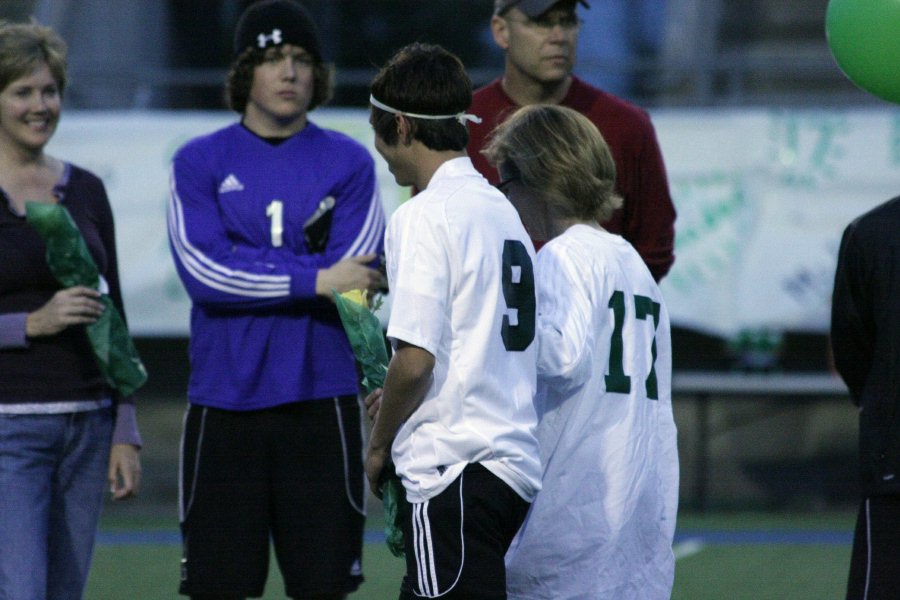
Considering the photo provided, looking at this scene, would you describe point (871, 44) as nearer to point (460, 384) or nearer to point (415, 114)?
point (415, 114)

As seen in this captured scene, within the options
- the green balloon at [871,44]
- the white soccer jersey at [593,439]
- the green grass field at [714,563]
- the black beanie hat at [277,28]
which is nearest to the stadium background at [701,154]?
the green grass field at [714,563]

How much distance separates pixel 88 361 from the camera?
4340mm

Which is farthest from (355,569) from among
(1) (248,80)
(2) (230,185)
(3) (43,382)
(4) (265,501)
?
(1) (248,80)

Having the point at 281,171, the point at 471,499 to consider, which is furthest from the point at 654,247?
the point at 471,499

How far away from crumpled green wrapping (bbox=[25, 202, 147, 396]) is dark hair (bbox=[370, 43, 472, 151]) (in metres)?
1.07

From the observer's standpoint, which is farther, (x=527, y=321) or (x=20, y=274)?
(x=20, y=274)

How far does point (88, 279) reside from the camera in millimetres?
4262

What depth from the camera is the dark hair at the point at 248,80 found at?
188 inches

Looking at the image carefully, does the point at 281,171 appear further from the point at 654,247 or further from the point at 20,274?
the point at 654,247

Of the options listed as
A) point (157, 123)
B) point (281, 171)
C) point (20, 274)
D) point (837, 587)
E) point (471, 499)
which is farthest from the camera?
point (157, 123)

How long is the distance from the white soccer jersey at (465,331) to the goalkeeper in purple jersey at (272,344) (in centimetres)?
110

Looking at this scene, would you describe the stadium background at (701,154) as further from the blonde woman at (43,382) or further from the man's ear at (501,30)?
the blonde woman at (43,382)

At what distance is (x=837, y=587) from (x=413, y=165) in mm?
5180

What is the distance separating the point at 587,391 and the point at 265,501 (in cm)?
132
